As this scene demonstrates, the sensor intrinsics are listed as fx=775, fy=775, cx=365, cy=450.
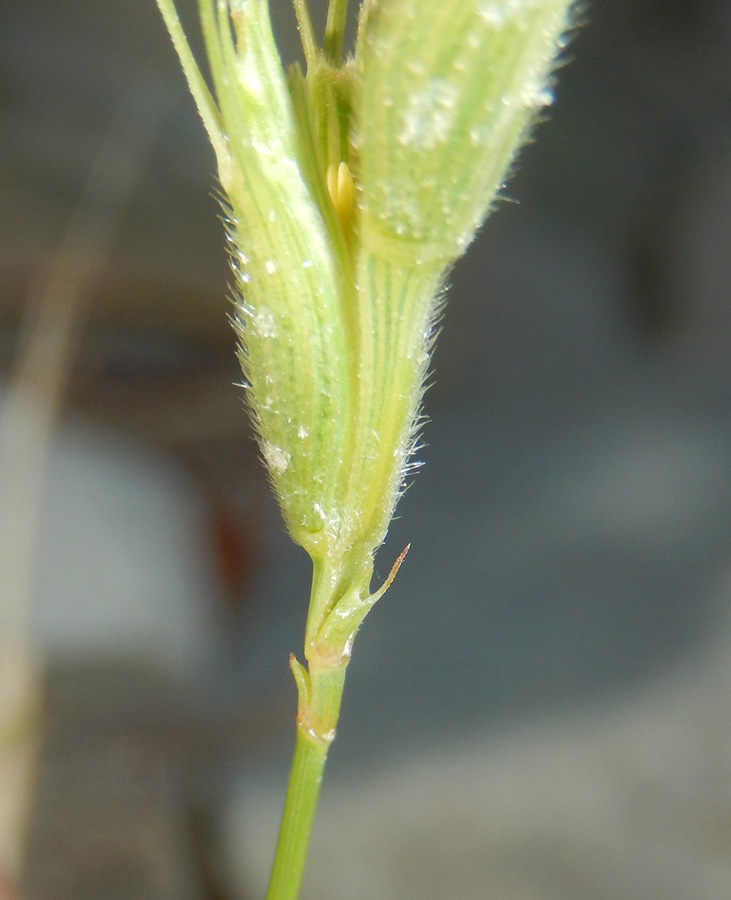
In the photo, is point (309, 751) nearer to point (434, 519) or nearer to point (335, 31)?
point (335, 31)

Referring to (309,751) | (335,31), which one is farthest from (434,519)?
(335,31)

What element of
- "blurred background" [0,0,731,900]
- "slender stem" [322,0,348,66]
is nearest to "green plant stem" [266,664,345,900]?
"slender stem" [322,0,348,66]

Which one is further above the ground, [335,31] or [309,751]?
[335,31]

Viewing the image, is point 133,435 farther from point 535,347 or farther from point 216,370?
point 535,347

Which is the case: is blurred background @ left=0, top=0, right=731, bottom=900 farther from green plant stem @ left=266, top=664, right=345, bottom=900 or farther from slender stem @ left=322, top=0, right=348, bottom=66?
slender stem @ left=322, top=0, right=348, bottom=66

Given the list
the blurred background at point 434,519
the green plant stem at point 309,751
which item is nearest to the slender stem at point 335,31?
the green plant stem at point 309,751

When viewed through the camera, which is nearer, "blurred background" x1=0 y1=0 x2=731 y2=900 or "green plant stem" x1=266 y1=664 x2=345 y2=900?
"green plant stem" x1=266 y1=664 x2=345 y2=900
